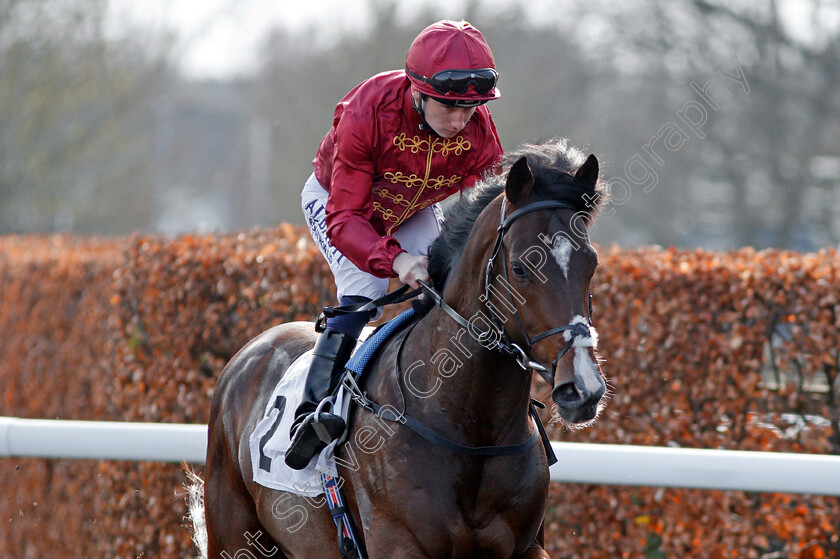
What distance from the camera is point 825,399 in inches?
172

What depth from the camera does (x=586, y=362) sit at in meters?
2.21

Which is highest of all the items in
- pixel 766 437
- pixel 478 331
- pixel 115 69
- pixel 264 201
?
pixel 478 331

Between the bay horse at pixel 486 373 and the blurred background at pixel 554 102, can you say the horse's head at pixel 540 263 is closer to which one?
the bay horse at pixel 486 373

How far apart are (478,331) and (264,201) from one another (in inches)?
1145

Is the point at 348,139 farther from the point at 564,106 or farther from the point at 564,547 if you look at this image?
the point at 564,106

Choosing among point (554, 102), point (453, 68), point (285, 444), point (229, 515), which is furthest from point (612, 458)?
point (554, 102)

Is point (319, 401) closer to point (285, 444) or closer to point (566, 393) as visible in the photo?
point (285, 444)

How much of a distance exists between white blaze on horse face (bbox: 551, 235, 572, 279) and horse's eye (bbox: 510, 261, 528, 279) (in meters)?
0.09

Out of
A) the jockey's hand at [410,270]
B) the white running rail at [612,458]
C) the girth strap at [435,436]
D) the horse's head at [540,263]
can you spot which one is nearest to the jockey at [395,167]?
the jockey's hand at [410,270]

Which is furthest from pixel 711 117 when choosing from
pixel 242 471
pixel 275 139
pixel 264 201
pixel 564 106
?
pixel 264 201

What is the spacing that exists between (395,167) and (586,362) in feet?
3.80

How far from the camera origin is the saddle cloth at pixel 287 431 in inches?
115

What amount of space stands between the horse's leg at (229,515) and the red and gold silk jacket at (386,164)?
117cm

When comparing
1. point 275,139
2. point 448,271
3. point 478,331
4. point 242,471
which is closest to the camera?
point 478,331
